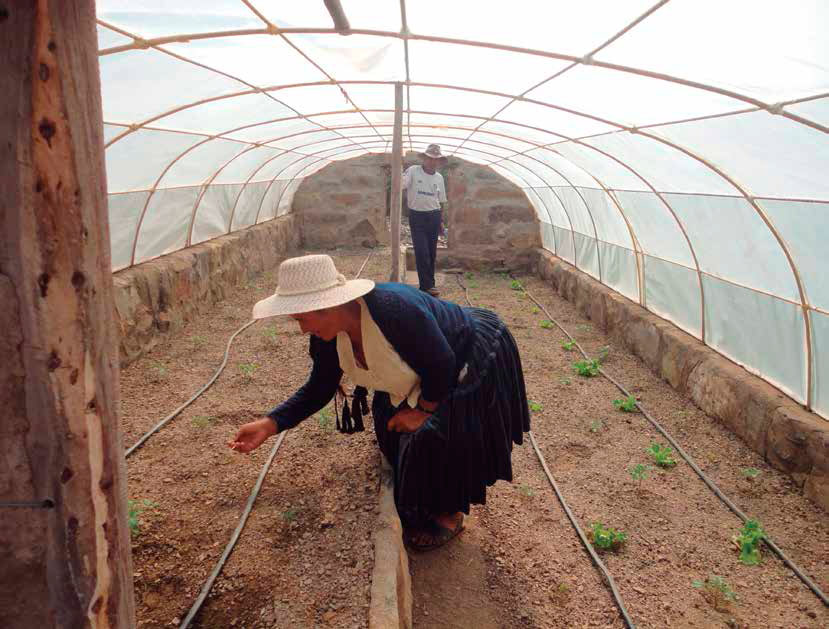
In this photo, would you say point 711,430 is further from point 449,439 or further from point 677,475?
point 449,439

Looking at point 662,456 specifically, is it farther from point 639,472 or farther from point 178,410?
point 178,410

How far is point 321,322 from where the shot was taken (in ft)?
6.88

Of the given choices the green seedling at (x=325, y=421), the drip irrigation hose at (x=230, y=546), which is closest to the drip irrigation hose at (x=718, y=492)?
the green seedling at (x=325, y=421)

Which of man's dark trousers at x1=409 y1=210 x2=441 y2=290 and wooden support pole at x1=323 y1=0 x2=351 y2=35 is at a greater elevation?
wooden support pole at x1=323 y1=0 x2=351 y2=35

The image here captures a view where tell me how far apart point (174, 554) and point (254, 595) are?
1.93ft

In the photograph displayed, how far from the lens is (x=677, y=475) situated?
13.2 feet

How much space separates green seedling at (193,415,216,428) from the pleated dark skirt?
202 centimetres

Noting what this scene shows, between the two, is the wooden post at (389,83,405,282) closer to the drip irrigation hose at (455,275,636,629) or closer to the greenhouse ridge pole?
the greenhouse ridge pole

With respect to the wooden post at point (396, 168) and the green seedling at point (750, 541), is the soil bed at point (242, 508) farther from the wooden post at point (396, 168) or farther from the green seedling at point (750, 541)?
the green seedling at point (750, 541)

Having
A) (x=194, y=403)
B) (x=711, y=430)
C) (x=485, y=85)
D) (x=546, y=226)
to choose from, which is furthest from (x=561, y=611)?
(x=546, y=226)

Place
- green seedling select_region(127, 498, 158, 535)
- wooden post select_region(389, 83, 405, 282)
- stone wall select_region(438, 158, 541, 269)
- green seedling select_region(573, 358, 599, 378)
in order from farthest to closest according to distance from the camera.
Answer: stone wall select_region(438, 158, 541, 269)
green seedling select_region(573, 358, 599, 378)
wooden post select_region(389, 83, 405, 282)
green seedling select_region(127, 498, 158, 535)

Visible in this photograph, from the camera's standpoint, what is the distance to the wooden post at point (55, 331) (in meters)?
1.06

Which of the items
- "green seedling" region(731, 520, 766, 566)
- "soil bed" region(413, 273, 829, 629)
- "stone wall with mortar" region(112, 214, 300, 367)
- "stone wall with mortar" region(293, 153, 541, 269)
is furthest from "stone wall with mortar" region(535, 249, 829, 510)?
"stone wall with mortar" region(112, 214, 300, 367)

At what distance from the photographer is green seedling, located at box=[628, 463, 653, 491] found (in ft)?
12.8
